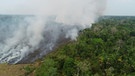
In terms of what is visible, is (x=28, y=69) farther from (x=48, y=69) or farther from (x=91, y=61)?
(x=91, y=61)

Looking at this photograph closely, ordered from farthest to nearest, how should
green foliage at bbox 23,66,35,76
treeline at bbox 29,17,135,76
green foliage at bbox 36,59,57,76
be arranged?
green foliage at bbox 23,66,35,76, treeline at bbox 29,17,135,76, green foliage at bbox 36,59,57,76

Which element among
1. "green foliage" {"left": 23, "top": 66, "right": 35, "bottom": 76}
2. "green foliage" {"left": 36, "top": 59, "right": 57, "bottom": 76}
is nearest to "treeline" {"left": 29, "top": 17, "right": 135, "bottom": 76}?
"green foliage" {"left": 36, "top": 59, "right": 57, "bottom": 76}

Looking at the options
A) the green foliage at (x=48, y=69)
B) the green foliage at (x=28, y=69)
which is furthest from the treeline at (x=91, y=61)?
the green foliage at (x=28, y=69)

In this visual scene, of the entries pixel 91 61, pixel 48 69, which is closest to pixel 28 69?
pixel 48 69

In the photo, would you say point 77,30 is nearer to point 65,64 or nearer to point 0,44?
point 0,44

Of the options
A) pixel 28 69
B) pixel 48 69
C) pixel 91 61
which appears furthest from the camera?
pixel 28 69

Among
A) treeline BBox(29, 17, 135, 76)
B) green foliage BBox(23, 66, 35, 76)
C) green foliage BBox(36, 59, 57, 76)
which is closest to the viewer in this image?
green foliage BBox(36, 59, 57, 76)

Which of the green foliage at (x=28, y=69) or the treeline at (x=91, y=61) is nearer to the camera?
the treeline at (x=91, y=61)

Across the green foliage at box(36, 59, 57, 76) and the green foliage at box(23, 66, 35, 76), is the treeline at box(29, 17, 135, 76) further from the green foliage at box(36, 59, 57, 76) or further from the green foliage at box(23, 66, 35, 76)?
the green foliage at box(23, 66, 35, 76)

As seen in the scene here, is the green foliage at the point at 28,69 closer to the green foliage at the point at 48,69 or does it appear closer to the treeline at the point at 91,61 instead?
the treeline at the point at 91,61

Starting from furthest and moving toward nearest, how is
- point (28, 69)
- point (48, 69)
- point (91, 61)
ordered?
point (28, 69), point (91, 61), point (48, 69)

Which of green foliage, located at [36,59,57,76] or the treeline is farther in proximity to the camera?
the treeline
